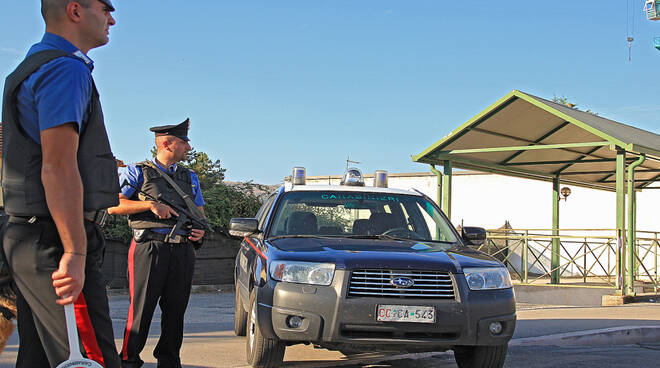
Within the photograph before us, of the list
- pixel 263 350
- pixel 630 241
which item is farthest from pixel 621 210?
pixel 263 350

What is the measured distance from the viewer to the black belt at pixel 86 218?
2.70 m

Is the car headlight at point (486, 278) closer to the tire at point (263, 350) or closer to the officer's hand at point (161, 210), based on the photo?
the tire at point (263, 350)

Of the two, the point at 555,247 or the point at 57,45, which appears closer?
the point at 57,45

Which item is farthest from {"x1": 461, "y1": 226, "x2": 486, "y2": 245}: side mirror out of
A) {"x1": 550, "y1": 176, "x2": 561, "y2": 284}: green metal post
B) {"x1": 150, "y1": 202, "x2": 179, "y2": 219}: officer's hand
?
{"x1": 550, "y1": 176, "x2": 561, "y2": 284}: green metal post

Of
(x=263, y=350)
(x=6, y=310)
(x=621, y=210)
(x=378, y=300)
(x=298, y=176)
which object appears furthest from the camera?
(x=621, y=210)

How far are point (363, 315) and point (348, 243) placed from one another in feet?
3.13

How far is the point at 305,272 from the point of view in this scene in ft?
18.6

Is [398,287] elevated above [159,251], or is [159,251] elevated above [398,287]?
[159,251]

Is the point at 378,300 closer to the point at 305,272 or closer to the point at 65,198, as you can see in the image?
the point at 305,272

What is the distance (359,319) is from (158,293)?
146 centimetres

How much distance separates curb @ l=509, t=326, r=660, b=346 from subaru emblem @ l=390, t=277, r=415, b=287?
2.81 m

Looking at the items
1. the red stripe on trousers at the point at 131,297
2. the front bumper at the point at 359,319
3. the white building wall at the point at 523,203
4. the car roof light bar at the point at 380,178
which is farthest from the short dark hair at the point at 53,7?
the white building wall at the point at 523,203

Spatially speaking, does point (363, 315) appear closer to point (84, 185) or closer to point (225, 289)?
point (84, 185)

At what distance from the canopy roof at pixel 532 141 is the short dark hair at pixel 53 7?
39.4 ft
